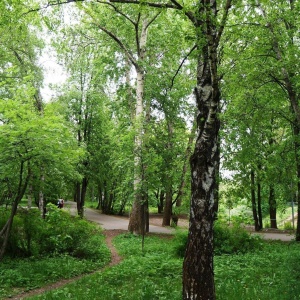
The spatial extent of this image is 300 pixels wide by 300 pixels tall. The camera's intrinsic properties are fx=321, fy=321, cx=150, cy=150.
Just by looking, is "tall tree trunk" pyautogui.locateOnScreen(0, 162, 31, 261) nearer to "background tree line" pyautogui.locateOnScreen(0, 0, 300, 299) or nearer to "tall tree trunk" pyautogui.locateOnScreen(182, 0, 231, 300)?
"background tree line" pyautogui.locateOnScreen(0, 0, 300, 299)

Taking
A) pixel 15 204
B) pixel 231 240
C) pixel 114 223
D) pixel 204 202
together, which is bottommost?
pixel 114 223

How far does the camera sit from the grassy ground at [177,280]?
591 centimetres

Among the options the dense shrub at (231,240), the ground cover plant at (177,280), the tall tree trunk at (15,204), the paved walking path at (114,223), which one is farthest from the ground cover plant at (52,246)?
the paved walking path at (114,223)

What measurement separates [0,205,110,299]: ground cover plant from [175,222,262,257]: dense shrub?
3180 millimetres

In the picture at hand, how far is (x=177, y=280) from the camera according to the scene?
7680 mm

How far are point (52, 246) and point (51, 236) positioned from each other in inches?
19.1

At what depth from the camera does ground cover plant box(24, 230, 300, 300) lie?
5.92 meters

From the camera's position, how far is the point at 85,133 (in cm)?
2712

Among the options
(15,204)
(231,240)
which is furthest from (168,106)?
(15,204)

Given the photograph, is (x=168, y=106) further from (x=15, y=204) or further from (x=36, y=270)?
(x=36, y=270)

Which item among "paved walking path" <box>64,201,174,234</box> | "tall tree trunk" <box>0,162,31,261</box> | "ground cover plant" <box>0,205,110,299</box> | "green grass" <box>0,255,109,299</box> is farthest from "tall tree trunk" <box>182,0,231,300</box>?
"paved walking path" <box>64,201,174,234</box>

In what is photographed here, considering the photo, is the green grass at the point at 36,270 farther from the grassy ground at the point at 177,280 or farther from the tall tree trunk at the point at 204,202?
the tall tree trunk at the point at 204,202

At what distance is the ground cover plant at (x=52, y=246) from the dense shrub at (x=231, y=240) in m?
3.18

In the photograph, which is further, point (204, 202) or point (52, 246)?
point (52, 246)
